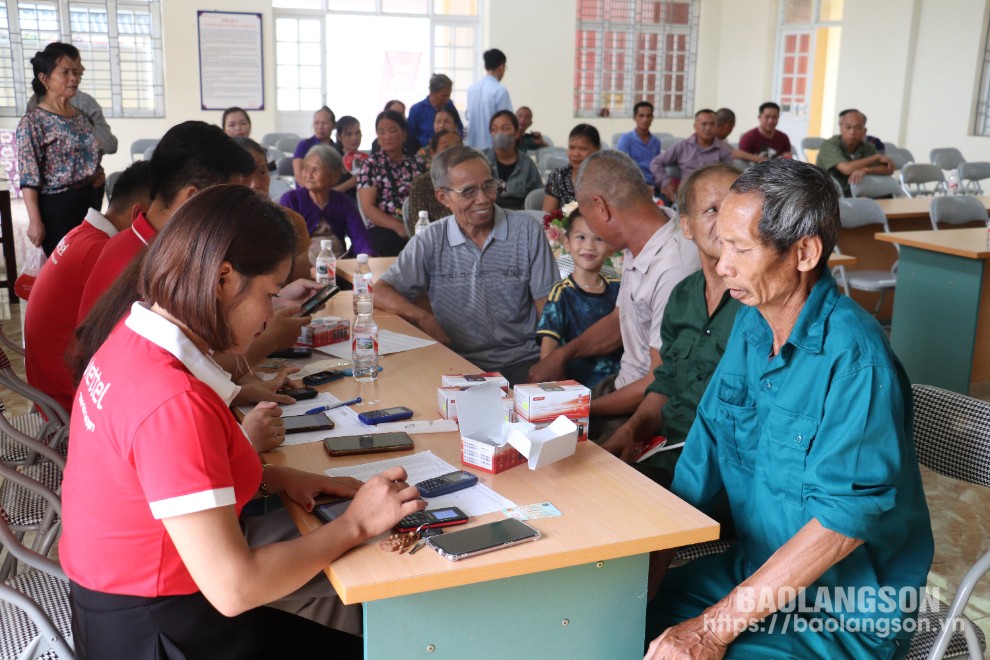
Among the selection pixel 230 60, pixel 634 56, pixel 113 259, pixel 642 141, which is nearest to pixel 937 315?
pixel 113 259

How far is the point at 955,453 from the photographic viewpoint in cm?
199

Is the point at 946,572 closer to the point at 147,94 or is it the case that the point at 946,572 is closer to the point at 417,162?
the point at 417,162

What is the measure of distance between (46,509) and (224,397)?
110 centimetres

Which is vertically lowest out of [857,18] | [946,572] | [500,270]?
[946,572]

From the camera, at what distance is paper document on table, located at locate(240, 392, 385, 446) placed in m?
2.08

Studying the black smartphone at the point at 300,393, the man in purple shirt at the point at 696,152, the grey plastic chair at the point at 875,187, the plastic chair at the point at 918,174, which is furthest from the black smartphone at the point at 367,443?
the plastic chair at the point at 918,174

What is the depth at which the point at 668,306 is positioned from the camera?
2.51 metres

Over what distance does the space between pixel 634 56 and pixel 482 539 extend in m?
13.4

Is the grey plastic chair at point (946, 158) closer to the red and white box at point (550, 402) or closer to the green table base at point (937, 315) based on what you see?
the green table base at point (937, 315)

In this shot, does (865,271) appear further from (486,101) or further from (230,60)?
(230,60)

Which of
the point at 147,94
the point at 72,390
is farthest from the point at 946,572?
the point at 147,94

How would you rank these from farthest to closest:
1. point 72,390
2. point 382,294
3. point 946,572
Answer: point 382,294 < point 946,572 < point 72,390

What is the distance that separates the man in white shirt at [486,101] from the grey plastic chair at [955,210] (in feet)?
12.8

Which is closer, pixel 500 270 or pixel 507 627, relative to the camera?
pixel 507 627
